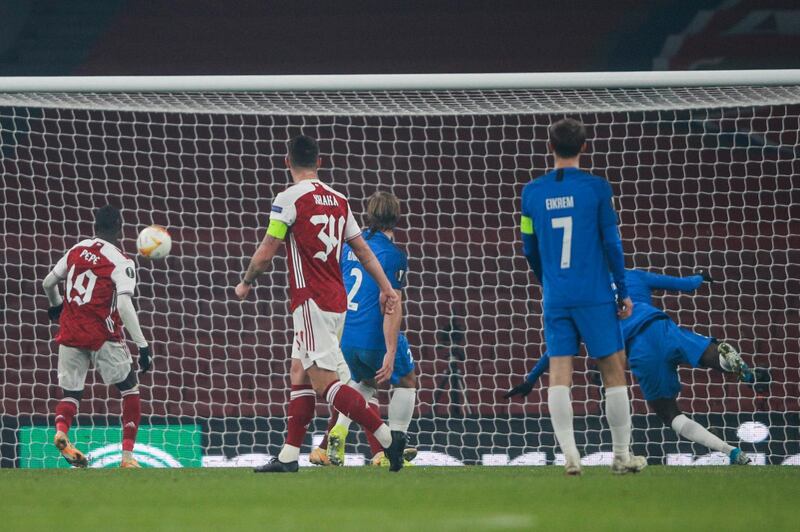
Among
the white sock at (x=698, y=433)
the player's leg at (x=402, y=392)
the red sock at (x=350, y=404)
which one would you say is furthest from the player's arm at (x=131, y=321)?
the white sock at (x=698, y=433)

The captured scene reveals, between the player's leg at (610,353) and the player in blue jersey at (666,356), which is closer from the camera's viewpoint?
the player's leg at (610,353)

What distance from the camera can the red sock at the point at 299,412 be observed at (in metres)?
5.64

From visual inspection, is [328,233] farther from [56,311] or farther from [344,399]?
[56,311]

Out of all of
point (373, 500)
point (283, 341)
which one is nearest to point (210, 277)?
point (283, 341)

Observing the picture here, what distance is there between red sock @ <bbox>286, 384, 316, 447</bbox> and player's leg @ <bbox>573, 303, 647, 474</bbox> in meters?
1.33

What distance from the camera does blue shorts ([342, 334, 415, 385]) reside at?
22.6 feet

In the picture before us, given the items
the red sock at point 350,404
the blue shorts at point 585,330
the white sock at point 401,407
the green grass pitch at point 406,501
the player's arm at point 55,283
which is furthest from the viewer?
the player's arm at point 55,283

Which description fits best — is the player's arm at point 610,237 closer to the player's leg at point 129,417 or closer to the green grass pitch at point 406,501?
the green grass pitch at point 406,501

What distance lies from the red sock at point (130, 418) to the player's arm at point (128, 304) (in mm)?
223

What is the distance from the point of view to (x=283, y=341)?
1207 cm

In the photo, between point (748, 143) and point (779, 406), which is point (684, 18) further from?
point (779, 406)

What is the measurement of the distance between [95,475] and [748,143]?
8.02 metres

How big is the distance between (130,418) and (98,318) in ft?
2.08

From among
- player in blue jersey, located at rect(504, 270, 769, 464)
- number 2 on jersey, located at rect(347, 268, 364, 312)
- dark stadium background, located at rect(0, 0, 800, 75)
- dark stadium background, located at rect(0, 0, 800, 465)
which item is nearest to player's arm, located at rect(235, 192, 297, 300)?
number 2 on jersey, located at rect(347, 268, 364, 312)
